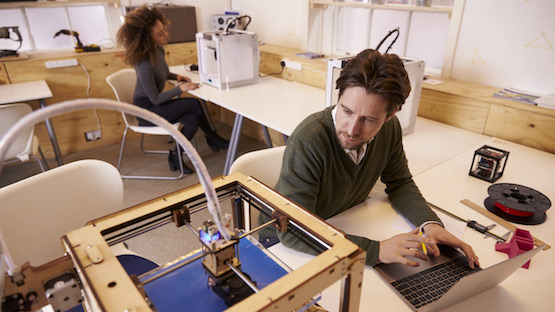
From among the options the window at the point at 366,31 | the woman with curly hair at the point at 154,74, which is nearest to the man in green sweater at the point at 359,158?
the woman with curly hair at the point at 154,74

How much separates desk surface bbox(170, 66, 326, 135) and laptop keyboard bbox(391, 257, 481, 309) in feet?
3.60

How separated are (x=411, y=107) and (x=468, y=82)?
0.59m

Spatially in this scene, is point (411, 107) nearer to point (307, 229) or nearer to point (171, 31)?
point (307, 229)

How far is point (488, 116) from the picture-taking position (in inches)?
75.1

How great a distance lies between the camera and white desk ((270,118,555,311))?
2.90 ft

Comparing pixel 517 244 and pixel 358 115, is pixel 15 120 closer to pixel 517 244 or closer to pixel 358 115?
pixel 358 115

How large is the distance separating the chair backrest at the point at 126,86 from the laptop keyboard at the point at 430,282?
2370mm

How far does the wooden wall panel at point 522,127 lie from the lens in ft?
5.65

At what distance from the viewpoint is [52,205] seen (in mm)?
1174

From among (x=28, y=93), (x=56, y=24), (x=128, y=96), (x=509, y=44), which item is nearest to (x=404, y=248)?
(x=509, y=44)

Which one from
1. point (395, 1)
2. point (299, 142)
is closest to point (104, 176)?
point (299, 142)

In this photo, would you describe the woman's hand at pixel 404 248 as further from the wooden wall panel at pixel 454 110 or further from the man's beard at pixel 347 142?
the wooden wall panel at pixel 454 110

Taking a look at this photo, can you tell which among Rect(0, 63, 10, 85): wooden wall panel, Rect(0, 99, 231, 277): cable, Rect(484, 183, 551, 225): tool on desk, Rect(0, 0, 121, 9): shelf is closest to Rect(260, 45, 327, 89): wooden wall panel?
Rect(0, 0, 121, 9): shelf

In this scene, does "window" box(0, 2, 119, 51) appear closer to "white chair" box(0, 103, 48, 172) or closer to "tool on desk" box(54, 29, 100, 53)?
"tool on desk" box(54, 29, 100, 53)
